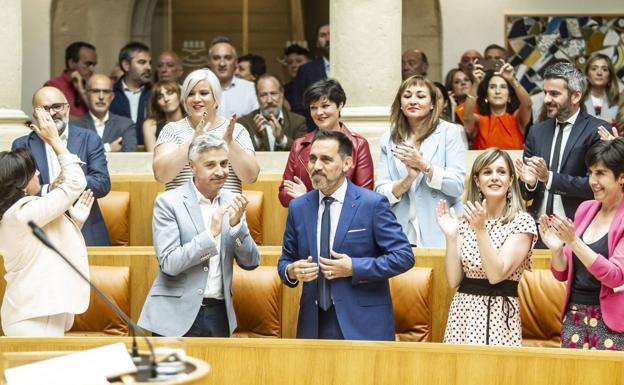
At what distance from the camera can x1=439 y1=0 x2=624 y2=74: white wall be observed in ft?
36.6

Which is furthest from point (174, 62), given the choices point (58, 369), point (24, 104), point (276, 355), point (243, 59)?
point (58, 369)

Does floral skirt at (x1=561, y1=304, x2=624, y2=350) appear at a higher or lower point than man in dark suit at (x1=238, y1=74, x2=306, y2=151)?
lower

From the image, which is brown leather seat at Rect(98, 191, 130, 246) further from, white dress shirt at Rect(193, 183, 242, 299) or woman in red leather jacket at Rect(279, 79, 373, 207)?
white dress shirt at Rect(193, 183, 242, 299)

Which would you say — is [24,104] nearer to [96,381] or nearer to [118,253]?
[118,253]

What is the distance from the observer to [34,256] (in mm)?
5406

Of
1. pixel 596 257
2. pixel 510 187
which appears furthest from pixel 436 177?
pixel 596 257

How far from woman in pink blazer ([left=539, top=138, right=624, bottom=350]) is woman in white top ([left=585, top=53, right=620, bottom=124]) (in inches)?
120

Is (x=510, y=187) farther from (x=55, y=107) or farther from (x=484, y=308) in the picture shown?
(x=55, y=107)

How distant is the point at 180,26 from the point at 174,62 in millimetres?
2865

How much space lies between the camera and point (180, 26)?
12.1 metres

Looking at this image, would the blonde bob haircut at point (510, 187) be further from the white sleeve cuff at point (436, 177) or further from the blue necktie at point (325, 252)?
the blue necktie at point (325, 252)

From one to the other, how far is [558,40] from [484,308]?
6055mm

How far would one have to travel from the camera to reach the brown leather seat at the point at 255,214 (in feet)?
24.8

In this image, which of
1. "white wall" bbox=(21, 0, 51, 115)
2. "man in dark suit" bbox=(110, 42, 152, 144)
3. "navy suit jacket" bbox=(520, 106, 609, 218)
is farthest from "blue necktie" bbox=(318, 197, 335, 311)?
"white wall" bbox=(21, 0, 51, 115)
